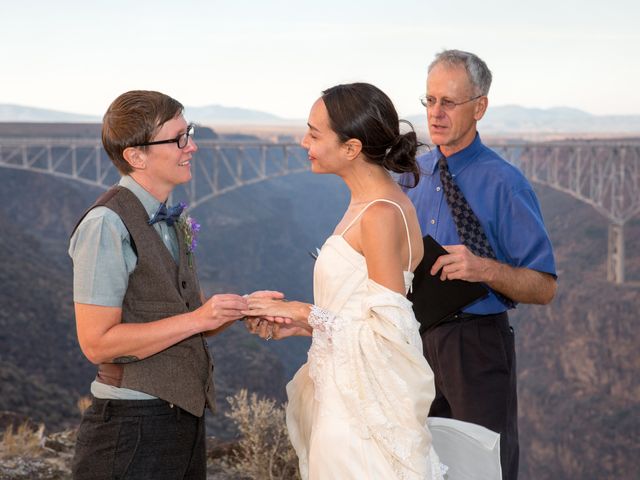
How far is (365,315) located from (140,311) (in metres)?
0.80

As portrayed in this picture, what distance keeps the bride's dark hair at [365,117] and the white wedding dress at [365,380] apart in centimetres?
34

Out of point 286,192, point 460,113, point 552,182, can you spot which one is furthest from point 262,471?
point 286,192

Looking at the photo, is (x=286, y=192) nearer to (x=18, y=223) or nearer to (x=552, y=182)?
(x=18, y=223)

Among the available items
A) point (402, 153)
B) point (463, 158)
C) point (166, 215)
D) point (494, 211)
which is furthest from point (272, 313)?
point (463, 158)

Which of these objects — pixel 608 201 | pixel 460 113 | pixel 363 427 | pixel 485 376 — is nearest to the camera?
pixel 363 427

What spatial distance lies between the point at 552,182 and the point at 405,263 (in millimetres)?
56129

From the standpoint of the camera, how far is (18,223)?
251ft

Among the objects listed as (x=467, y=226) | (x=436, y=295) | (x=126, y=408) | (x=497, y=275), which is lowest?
(x=126, y=408)

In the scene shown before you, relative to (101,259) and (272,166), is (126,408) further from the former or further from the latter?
(272,166)

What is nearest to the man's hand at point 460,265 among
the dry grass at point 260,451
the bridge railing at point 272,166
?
the dry grass at point 260,451

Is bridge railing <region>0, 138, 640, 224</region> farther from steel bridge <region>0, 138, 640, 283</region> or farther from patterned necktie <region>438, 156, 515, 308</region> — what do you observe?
patterned necktie <region>438, 156, 515, 308</region>

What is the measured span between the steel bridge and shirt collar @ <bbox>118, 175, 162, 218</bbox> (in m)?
29.8

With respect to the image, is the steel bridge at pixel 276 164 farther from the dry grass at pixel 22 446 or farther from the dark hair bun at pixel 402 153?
the dark hair bun at pixel 402 153

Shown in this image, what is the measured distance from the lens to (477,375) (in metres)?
4.20
